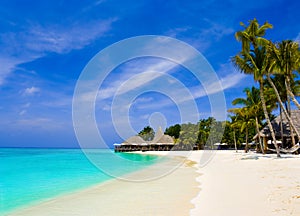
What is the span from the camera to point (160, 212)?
16.4 feet

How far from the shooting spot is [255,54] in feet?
52.5

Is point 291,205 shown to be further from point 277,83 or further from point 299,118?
point 299,118

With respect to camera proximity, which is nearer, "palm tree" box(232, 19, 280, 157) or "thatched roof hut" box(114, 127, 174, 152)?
"palm tree" box(232, 19, 280, 157)

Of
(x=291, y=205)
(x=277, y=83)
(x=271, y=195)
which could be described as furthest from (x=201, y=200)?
(x=277, y=83)

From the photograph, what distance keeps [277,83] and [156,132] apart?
41086 millimetres

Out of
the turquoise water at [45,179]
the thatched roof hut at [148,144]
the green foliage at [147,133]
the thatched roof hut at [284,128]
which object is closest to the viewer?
the turquoise water at [45,179]

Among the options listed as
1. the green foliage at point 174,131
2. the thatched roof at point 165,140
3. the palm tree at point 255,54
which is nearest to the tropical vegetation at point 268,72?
the palm tree at point 255,54

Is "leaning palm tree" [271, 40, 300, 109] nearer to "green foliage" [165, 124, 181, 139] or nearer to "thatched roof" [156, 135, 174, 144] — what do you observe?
"thatched roof" [156, 135, 174, 144]

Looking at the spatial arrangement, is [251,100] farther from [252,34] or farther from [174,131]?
[174,131]

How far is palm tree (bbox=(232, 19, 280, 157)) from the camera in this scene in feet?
51.1

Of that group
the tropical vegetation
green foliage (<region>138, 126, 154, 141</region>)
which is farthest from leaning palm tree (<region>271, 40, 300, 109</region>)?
green foliage (<region>138, 126, 154, 141</region>)

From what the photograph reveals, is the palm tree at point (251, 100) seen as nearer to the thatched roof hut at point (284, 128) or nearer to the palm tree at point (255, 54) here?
the thatched roof hut at point (284, 128)

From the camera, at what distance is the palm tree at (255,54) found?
15.6 meters

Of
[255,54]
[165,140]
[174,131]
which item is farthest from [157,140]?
[255,54]
